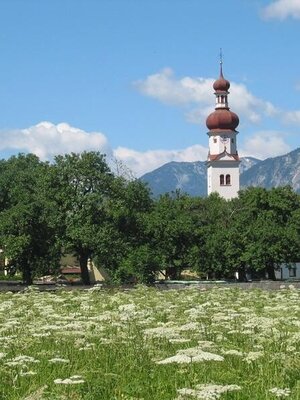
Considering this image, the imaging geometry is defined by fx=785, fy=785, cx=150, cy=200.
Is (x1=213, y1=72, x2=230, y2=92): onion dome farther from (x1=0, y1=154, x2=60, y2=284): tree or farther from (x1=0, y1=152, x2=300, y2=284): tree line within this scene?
(x1=0, y1=154, x2=60, y2=284): tree

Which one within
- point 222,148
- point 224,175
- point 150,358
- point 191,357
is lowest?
point 150,358

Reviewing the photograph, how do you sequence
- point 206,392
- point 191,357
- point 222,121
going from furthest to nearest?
1. point 222,121
2. point 191,357
3. point 206,392

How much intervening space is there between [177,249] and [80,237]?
15.5m

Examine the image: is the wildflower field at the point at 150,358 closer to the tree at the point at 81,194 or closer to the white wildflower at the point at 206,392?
the white wildflower at the point at 206,392

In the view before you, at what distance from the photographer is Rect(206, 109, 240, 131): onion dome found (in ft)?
448

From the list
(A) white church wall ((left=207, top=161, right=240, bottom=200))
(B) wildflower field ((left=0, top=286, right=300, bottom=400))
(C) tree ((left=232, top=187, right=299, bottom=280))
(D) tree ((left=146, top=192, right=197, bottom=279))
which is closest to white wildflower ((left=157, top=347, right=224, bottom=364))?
(B) wildflower field ((left=0, top=286, right=300, bottom=400))

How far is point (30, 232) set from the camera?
60.9 m

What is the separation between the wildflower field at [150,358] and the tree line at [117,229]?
44010 millimetres

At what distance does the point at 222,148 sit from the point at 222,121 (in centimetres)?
509

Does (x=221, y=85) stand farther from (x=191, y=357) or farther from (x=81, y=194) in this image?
(x=191, y=357)

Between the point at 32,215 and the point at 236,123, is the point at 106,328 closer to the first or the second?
the point at 32,215

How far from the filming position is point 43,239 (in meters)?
61.9

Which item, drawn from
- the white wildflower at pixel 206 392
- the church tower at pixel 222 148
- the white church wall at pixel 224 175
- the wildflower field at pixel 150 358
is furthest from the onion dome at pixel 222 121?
the white wildflower at pixel 206 392

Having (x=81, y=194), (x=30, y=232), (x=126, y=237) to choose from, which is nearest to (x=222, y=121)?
(x=126, y=237)
